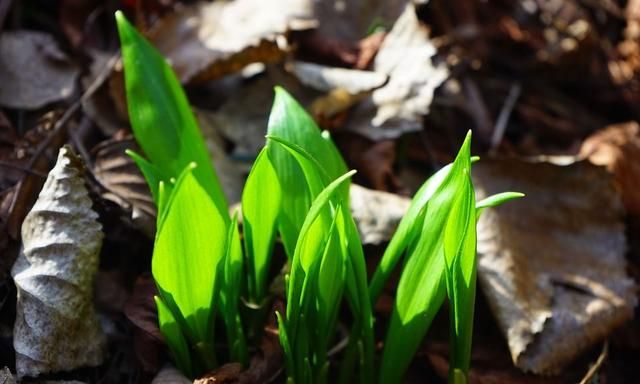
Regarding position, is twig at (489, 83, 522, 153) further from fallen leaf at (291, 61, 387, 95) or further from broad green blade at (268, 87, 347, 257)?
broad green blade at (268, 87, 347, 257)

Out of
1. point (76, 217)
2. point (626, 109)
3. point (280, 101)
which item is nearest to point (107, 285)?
point (76, 217)

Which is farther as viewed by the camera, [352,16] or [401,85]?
[352,16]

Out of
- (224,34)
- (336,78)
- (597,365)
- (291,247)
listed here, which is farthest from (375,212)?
(224,34)

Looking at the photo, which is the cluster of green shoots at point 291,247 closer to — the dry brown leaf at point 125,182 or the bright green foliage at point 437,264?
the bright green foliage at point 437,264

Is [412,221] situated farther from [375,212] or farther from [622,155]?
[622,155]

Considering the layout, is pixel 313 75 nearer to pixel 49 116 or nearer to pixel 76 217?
pixel 49 116

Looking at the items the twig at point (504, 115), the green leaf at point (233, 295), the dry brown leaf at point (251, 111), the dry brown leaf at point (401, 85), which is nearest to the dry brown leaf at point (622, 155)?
the twig at point (504, 115)
